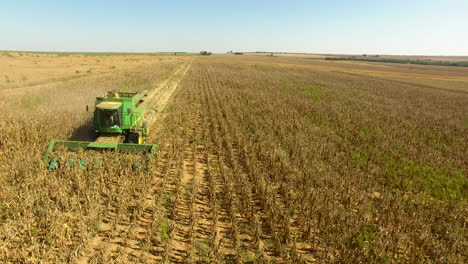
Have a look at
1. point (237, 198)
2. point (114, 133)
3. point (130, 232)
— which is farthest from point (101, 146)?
point (237, 198)

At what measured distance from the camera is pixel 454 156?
11.2 m

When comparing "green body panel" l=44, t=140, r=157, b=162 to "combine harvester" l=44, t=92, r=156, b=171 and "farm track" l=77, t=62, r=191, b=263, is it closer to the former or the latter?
"combine harvester" l=44, t=92, r=156, b=171

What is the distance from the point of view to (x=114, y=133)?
9.91 meters

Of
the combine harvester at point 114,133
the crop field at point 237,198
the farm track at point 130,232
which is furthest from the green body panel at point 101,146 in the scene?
the farm track at point 130,232

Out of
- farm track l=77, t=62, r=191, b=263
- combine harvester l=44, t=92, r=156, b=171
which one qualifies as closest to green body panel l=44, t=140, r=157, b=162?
combine harvester l=44, t=92, r=156, b=171

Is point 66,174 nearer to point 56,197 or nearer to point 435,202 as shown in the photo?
point 56,197

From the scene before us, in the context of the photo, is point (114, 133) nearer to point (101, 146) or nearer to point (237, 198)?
point (101, 146)

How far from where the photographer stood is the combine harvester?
8.47m

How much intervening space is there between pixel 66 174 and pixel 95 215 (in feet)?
6.25

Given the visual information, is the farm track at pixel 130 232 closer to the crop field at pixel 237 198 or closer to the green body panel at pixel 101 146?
the crop field at pixel 237 198

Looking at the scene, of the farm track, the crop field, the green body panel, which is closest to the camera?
the farm track

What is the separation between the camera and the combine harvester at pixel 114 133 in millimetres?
8469

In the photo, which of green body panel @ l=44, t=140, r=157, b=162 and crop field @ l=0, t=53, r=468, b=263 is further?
green body panel @ l=44, t=140, r=157, b=162

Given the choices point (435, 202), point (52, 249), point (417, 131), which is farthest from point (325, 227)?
point (417, 131)
